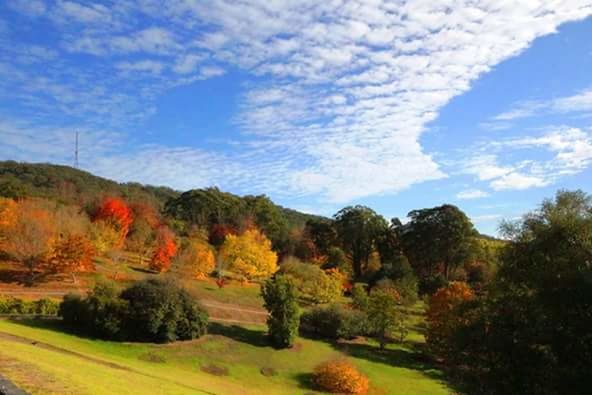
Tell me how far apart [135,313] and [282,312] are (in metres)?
10.4

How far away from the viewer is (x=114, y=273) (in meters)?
47.6

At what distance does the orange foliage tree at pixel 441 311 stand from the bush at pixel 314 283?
1371 centimetres

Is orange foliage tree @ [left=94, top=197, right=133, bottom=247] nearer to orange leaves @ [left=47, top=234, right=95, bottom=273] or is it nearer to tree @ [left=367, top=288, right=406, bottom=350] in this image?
orange leaves @ [left=47, top=234, right=95, bottom=273]

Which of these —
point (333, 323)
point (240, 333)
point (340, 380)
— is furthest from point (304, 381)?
point (333, 323)

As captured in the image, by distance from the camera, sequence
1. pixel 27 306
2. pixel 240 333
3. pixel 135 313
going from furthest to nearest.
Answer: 1. pixel 240 333
2. pixel 27 306
3. pixel 135 313

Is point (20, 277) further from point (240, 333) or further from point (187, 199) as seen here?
point (187, 199)

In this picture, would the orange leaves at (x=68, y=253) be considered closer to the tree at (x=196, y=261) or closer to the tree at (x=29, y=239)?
the tree at (x=29, y=239)

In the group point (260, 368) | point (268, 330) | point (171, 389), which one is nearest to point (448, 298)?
point (268, 330)

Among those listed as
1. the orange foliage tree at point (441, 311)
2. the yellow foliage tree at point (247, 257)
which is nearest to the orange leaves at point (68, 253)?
the yellow foliage tree at point (247, 257)

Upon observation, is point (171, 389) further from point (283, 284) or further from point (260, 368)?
point (283, 284)

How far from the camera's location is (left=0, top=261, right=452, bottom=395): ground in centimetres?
2058

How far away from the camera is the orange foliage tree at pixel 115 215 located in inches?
2240

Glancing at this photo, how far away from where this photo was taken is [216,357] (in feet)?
104

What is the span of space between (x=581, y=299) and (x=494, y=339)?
3235 mm
